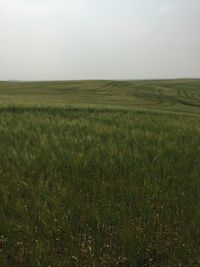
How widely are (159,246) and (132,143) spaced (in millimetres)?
3952

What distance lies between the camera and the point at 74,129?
8.77 metres

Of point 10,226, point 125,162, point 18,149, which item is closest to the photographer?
point 10,226

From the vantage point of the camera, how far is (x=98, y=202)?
447 cm

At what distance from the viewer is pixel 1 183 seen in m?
5.07

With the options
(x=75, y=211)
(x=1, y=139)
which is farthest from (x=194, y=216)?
(x=1, y=139)

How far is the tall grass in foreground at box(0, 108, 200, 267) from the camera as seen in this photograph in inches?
136

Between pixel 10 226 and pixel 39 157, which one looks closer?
pixel 10 226

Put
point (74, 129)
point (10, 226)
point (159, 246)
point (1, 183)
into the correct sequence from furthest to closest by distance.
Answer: point (74, 129), point (1, 183), point (10, 226), point (159, 246)

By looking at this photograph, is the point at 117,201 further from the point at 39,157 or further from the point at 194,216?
the point at 39,157

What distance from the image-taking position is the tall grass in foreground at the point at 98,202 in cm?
345

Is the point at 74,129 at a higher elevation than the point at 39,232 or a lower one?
higher

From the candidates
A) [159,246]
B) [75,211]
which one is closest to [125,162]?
[75,211]

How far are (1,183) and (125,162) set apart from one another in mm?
2193

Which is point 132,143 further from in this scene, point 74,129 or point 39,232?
point 39,232
